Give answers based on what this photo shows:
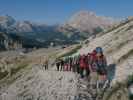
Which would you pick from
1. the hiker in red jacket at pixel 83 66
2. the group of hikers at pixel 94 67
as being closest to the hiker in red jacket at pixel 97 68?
the group of hikers at pixel 94 67

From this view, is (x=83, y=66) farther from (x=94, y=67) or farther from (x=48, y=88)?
(x=48, y=88)

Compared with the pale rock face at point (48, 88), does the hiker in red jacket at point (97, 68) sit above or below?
above

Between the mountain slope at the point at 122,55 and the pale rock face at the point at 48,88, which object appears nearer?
the pale rock face at the point at 48,88

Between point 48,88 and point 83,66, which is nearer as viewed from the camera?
point 83,66

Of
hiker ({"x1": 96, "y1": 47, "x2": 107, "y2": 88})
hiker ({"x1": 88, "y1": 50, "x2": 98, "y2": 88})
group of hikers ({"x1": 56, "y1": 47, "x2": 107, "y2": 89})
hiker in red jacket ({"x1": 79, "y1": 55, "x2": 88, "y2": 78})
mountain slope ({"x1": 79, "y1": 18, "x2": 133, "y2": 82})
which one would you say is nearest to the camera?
hiker ({"x1": 96, "y1": 47, "x2": 107, "y2": 88})

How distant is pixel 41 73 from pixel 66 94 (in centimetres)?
1035

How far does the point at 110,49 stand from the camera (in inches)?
2164

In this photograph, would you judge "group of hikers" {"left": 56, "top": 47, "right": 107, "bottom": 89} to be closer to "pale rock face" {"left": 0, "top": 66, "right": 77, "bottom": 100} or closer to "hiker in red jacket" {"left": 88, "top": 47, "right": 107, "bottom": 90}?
"hiker in red jacket" {"left": 88, "top": 47, "right": 107, "bottom": 90}

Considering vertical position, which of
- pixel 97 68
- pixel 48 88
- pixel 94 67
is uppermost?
pixel 94 67

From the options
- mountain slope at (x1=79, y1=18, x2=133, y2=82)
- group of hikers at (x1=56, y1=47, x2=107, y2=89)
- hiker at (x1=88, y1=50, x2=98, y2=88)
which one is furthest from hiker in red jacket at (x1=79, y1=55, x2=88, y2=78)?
mountain slope at (x1=79, y1=18, x2=133, y2=82)

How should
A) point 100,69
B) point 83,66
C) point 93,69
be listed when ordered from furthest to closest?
1. point 83,66
2. point 93,69
3. point 100,69

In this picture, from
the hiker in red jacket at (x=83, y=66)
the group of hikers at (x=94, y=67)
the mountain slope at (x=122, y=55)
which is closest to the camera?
the group of hikers at (x=94, y=67)

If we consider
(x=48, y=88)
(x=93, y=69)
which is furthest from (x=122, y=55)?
(x=48, y=88)

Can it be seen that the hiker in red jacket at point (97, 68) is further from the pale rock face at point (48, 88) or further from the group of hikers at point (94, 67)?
the pale rock face at point (48, 88)
